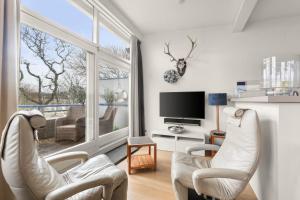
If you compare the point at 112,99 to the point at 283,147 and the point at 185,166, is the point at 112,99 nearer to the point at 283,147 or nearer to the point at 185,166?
the point at 185,166

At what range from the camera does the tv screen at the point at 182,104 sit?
12.0ft

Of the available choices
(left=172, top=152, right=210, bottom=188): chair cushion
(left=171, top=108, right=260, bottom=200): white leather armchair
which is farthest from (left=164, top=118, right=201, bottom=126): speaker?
(left=171, top=108, right=260, bottom=200): white leather armchair

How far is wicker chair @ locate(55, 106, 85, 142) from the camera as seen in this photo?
2406 mm

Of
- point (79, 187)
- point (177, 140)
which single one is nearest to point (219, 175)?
point (79, 187)

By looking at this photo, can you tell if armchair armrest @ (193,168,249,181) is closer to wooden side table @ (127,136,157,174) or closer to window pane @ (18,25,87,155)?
wooden side table @ (127,136,157,174)

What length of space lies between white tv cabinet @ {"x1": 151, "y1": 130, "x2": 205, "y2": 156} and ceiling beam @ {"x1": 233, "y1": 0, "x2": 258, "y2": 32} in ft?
7.69

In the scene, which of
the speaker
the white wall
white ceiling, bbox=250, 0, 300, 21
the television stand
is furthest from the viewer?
the speaker

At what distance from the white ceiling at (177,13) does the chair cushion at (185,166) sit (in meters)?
2.56

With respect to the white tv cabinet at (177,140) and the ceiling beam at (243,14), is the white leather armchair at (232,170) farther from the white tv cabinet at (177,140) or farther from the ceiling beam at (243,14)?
the ceiling beam at (243,14)

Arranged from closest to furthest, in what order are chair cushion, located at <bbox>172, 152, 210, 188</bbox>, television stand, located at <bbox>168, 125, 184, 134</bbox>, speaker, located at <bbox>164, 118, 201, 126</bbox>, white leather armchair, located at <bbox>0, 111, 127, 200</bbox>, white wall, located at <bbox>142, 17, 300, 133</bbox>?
white leather armchair, located at <bbox>0, 111, 127, 200</bbox>, chair cushion, located at <bbox>172, 152, 210, 188</bbox>, white wall, located at <bbox>142, 17, 300, 133</bbox>, television stand, located at <bbox>168, 125, 184, 134</bbox>, speaker, located at <bbox>164, 118, 201, 126</bbox>

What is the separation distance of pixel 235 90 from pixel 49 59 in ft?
11.6

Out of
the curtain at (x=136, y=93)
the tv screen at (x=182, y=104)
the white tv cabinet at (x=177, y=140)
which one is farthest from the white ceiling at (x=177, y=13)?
the white tv cabinet at (x=177, y=140)

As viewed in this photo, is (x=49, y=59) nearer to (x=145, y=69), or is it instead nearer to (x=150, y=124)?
(x=145, y=69)

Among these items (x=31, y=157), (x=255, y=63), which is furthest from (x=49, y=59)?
(x=255, y=63)
